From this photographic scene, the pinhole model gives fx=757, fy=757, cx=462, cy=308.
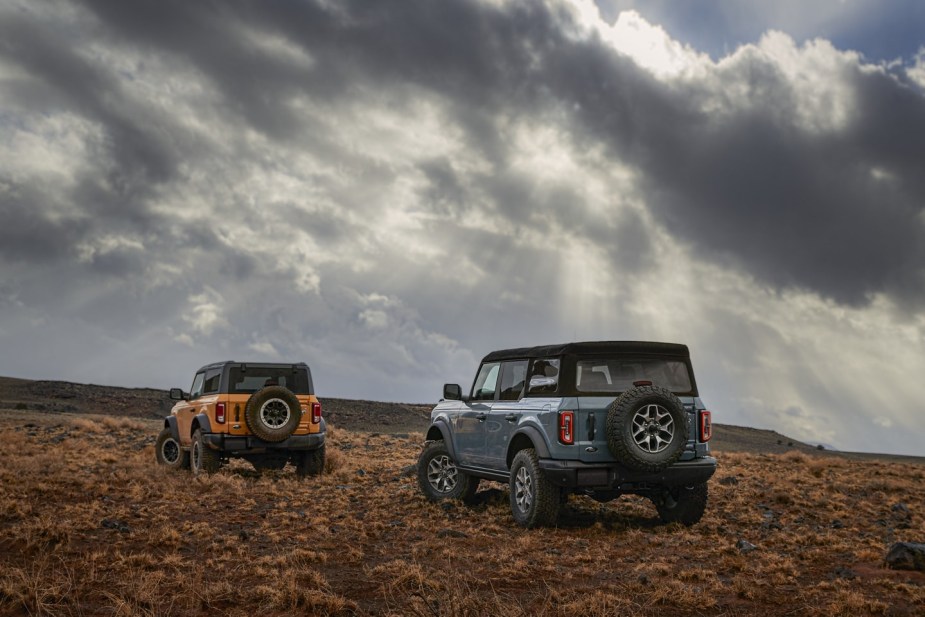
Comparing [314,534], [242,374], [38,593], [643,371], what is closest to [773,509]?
[643,371]

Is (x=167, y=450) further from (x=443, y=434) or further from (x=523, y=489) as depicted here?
(x=523, y=489)

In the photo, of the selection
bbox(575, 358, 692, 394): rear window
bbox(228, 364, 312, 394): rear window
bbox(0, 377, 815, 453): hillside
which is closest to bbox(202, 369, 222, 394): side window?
bbox(228, 364, 312, 394): rear window

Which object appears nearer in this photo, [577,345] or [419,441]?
[577,345]

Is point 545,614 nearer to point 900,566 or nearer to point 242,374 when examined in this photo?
point 900,566

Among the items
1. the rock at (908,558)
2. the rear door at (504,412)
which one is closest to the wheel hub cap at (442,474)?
the rear door at (504,412)

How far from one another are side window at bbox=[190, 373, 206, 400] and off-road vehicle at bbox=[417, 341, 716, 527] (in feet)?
22.9

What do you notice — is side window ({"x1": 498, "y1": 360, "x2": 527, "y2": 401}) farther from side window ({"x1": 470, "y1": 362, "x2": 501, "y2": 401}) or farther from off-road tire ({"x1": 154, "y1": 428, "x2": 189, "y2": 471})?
off-road tire ({"x1": 154, "y1": 428, "x2": 189, "y2": 471})

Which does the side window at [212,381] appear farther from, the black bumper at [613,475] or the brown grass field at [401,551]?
the black bumper at [613,475]

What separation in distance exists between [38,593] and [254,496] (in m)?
6.39

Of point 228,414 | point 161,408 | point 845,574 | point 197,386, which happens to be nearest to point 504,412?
point 845,574

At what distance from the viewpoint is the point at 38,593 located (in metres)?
6.14

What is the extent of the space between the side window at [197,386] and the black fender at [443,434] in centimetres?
551

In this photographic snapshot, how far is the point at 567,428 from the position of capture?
29.6 ft

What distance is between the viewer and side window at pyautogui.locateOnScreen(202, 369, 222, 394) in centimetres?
1438
